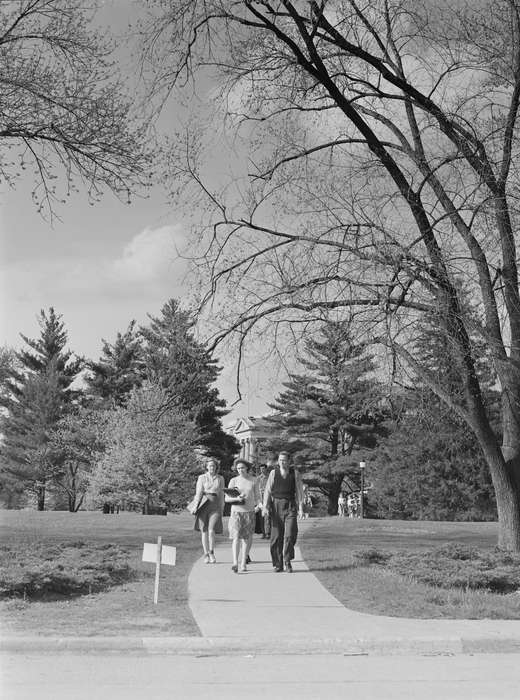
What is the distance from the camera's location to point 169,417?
4984 cm

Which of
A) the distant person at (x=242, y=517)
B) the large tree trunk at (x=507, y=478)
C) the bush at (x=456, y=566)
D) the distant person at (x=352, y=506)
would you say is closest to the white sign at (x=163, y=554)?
the distant person at (x=242, y=517)

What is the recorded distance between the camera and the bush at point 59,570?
10.3 m

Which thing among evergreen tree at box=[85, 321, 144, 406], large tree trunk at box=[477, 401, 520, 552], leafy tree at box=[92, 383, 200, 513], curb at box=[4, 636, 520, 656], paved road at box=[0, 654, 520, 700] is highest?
evergreen tree at box=[85, 321, 144, 406]

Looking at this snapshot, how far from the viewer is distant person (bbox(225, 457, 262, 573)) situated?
13.2 metres

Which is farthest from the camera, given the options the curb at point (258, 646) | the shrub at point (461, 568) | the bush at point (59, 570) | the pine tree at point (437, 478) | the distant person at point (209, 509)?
the pine tree at point (437, 478)

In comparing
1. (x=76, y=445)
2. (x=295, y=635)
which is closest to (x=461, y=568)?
(x=295, y=635)

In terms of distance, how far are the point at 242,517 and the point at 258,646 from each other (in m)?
5.34

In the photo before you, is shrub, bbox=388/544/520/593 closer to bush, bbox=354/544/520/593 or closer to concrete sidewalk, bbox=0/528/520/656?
bush, bbox=354/544/520/593

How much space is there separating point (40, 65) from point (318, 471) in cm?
5065

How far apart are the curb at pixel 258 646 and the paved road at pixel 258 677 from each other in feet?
0.49

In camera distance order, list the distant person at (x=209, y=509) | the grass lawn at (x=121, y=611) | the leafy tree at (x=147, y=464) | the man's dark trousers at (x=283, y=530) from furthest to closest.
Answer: the leafy tree at (x=147, y=464)
the distant person at (x=209, y=509)
the man's dark trousers at (x=283, y=530)
the grass lawn at (x=121, y=611)

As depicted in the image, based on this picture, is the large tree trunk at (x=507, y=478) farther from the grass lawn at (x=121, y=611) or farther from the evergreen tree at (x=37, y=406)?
the evergreen tree at (x=37, y=406)

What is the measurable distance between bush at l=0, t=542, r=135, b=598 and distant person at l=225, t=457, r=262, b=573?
5.62 feet

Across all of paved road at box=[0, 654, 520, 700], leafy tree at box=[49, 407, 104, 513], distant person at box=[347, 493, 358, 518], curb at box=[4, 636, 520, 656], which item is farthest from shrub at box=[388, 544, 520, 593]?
leafy tree at box=[49, 407, 104, 513]
